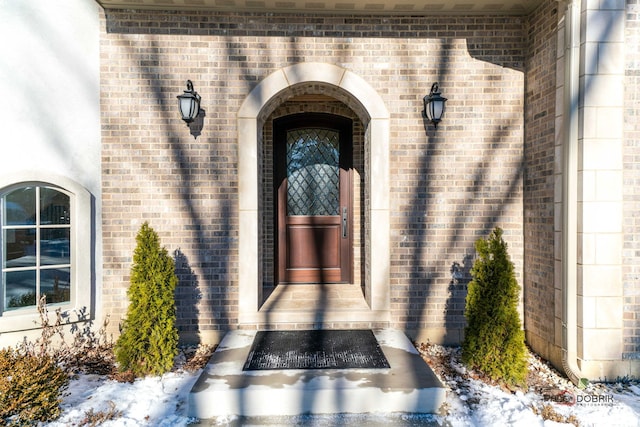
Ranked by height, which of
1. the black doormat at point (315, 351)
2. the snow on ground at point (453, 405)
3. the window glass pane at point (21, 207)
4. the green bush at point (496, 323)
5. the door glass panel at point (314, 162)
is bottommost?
the snow on ground at point (453, 405)

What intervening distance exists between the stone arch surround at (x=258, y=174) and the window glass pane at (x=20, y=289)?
2236mm

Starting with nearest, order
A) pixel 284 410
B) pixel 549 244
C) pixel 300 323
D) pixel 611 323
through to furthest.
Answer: pixel 284 410, pixel 611 323, pixel 549 244, pixel 300 323

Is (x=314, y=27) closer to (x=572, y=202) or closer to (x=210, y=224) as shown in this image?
(x=210, y=224)

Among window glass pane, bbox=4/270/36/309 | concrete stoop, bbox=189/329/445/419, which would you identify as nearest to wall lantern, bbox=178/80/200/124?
window glass pane, bbox=4/270/36/309

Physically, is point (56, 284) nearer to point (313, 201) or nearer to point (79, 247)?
point (79, 247)

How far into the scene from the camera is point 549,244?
143 inches

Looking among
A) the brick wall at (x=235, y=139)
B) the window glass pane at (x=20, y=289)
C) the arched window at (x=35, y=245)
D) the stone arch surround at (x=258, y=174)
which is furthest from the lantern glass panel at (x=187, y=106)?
the window glass pane at (x=20, y=289)

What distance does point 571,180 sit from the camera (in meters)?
3.30

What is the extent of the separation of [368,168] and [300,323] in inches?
78.4

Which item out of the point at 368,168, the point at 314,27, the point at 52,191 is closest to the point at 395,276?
the point at 368,168

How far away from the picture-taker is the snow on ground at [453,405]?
2.72 meters

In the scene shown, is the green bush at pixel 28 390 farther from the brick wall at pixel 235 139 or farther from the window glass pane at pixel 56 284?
the brick wall at pixel 235 139

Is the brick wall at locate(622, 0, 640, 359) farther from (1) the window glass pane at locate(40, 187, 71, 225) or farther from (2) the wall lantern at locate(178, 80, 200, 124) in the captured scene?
(1) the window glass pane at locate(40, 187, 71, 225)

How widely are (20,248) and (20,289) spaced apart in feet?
1.47
